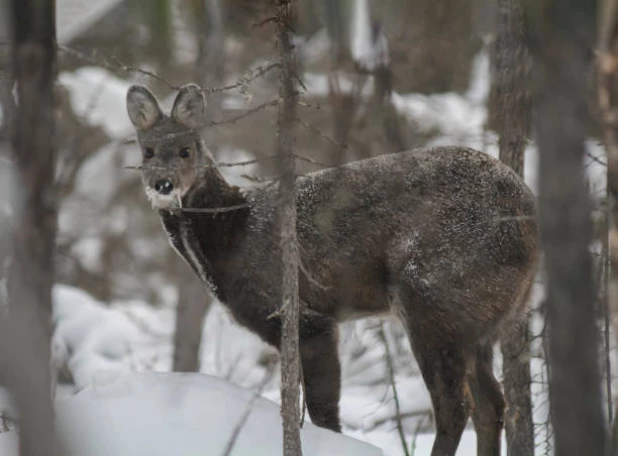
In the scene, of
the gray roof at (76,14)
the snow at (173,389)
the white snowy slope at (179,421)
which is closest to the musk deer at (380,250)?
the snow at (173,389)

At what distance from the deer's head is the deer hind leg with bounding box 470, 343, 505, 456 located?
251 centimetres

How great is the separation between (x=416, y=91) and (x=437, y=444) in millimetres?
9906

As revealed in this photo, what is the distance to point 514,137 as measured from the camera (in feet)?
27.4

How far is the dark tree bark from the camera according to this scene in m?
4.23

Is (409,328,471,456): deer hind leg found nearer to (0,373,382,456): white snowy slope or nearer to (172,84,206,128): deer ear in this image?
(0,373,382,456): white snowy slope

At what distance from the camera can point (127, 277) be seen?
2292 centimetres

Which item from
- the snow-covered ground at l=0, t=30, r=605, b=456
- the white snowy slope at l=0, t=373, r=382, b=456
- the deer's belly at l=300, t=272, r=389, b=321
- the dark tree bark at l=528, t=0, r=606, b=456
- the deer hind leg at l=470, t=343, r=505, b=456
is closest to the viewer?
the dark tree bark at l=528, t=0, r=606, b=456

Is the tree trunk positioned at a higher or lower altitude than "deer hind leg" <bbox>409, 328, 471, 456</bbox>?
higher

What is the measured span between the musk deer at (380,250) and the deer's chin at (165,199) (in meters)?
0.01

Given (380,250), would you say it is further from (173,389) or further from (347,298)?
(173,389)

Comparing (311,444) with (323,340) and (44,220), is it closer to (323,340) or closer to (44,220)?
(323,340)

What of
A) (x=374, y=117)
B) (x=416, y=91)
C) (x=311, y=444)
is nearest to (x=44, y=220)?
(x=311, y=444)

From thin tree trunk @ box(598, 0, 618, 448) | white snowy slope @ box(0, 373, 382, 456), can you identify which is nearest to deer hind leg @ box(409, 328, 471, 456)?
white snowy slope @ box(0, 373, 382, 456)

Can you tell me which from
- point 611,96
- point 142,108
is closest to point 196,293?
point 142,108
